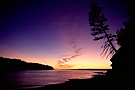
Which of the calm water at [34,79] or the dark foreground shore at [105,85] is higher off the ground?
the dark foreground shore at [105,85]

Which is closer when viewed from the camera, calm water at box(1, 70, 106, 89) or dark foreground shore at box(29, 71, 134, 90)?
dark foreground shore at box(29, 71, 134, 90)

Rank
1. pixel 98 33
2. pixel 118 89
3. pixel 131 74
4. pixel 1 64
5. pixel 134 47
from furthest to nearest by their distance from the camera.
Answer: pixel 1 64
pixel 98 33
pixel 134 47
pixel 131 74
pixel 118 89

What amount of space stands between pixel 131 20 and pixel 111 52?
6255 mm

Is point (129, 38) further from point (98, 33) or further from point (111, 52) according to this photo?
point (98, 33)

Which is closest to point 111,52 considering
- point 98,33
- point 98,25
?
point 98,33

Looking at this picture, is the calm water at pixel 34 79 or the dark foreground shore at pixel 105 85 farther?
the calm water at pixel 34 79

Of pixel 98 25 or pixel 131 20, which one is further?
pixel 98 25

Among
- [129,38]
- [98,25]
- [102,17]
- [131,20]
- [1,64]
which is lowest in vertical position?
[1,64]

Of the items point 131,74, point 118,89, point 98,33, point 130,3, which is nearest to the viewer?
point 118,89

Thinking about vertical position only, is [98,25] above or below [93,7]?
below

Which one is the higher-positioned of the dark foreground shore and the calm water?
the dark foreground shore

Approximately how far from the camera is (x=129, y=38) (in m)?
10.6

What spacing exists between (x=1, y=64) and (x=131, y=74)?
16658 centimetres

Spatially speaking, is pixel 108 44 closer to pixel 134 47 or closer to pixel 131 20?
pixel 131 20
